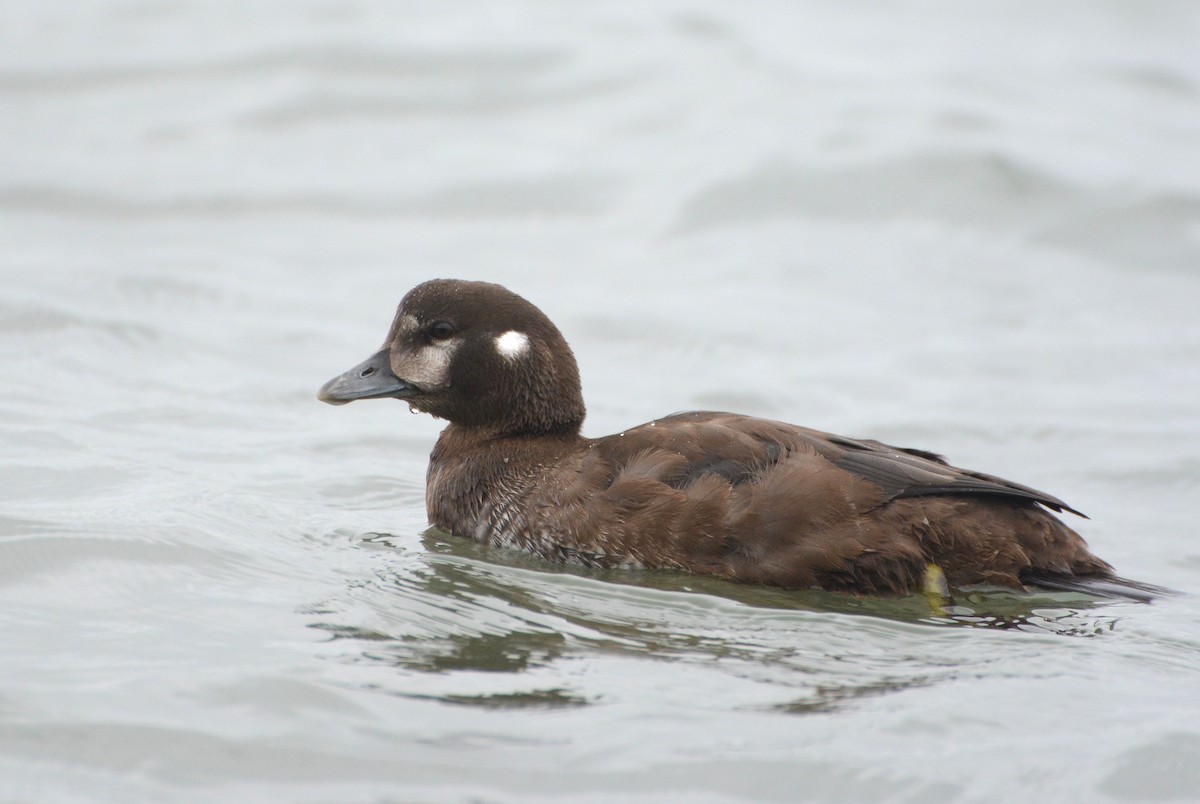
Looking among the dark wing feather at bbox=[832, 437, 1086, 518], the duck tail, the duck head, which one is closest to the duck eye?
the duck head

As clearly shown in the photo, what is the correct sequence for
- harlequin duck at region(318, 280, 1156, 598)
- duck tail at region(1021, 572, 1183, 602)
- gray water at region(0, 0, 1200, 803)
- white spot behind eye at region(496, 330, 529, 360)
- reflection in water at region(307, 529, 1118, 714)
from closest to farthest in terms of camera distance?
gray water at region(0, 0, 1200, 803) → reflection in water at region(307, 529, 1118, 714) → harlequin duck at region(318, 280, 1156, 598) → duck tail at region(1021, 572, 1183, 602) → white spot behind eye at region(496, 330, 529, 360)

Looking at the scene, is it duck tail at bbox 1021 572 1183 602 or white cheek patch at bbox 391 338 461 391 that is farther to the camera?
white cheek patch at bbox 391 338 461 391

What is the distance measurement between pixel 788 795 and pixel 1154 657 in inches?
69.6

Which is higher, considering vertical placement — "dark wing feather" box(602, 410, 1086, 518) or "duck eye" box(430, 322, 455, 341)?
"duck eye" box(430, 322, 455, 341)

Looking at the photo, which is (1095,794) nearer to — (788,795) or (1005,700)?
(1005,700)

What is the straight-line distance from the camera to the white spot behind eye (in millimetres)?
6609

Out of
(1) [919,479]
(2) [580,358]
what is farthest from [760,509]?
(2) [580,358]

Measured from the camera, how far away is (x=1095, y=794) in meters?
4.45

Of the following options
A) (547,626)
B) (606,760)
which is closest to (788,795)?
(606,760)

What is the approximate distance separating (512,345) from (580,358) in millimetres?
3466

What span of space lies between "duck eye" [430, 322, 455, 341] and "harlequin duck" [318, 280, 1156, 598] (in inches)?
4.6

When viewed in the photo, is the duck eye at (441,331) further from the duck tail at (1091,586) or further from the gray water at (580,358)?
the duck tail at (1091,586)

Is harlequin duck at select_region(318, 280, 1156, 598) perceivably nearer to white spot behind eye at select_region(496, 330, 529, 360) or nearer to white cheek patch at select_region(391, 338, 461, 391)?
white spot behind eye at select_region(496, 330, 529, 360)

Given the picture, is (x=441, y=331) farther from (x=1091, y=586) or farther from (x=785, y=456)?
(x=1091, y=586)
